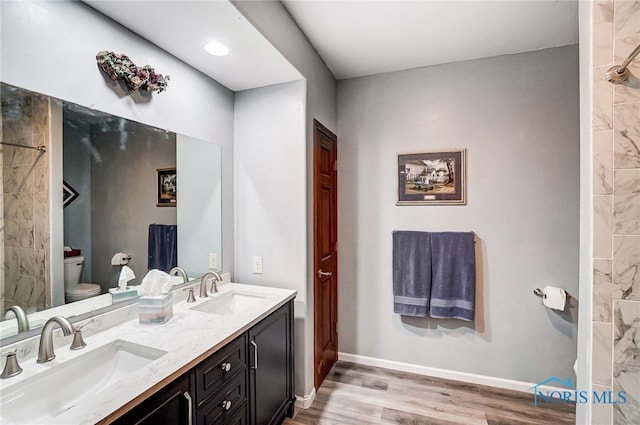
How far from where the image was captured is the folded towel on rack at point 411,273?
234cm

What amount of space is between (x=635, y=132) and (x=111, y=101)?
2314 millimetres

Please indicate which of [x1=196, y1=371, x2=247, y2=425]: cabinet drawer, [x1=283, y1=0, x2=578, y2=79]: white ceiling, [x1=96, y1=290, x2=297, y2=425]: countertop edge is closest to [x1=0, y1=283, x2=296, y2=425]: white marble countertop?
[x1=96, y1=290, x2=297, y2=425]: countertop edge

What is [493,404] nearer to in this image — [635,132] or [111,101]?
[635,132]

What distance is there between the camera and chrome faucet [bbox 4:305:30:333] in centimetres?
105

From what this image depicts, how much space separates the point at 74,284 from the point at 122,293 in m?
0.21

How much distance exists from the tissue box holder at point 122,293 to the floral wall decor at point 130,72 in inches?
40.3

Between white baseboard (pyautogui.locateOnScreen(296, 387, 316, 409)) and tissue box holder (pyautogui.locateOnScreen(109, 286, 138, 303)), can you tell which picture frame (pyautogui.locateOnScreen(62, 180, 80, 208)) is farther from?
white baseboard (pyautogui.locateOnScreen(296, 387, 316, 409))

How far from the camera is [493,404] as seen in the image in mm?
2053

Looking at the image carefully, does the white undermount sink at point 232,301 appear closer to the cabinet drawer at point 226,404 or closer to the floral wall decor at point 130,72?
the cabinet drawer at point 226,404

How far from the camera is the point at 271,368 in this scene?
1673mm

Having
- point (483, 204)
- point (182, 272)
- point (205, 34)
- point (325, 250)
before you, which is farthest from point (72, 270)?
point (483, 204)

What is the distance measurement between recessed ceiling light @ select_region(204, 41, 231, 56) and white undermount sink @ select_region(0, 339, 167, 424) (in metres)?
1.55

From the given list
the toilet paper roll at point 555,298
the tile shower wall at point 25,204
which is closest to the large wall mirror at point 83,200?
the tile shower wall at point 25,204

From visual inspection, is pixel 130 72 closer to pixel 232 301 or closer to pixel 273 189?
pixel 273 189
